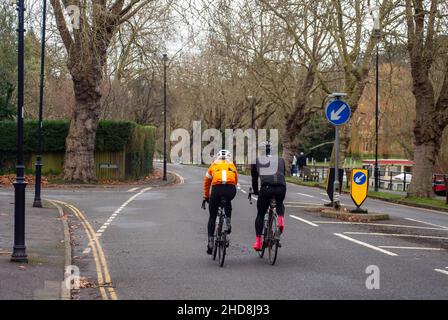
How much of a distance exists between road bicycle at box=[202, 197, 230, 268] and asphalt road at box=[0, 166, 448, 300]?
206mm

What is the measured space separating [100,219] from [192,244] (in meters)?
5.61

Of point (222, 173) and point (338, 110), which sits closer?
point (222, 173)

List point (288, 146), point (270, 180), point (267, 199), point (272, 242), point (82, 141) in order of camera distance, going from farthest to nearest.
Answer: point (288, 146)
point (82, 141)
point (267, 199)
point (270, 180)
point (272, 242)

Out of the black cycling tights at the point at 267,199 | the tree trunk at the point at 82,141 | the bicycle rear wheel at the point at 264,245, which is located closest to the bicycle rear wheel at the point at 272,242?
the bicycle rear wheel at the point at 264,245

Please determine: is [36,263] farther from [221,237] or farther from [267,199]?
[267,199]

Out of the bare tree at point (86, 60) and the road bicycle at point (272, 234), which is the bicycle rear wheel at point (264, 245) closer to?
the road bicycle at point (272, 234)

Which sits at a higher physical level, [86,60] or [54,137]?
[86,60]

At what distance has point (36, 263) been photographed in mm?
11336

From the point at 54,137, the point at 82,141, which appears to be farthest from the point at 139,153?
the point at 82,141

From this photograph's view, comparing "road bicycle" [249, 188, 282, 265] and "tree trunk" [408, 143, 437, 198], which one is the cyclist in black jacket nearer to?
"road bicycle" [249, 188, 282, 265]

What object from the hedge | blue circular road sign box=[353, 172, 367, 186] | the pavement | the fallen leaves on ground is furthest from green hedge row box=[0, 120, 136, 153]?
blue circular road sign box=[353, 172, 367, 186]

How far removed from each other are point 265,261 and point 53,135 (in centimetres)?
2986
